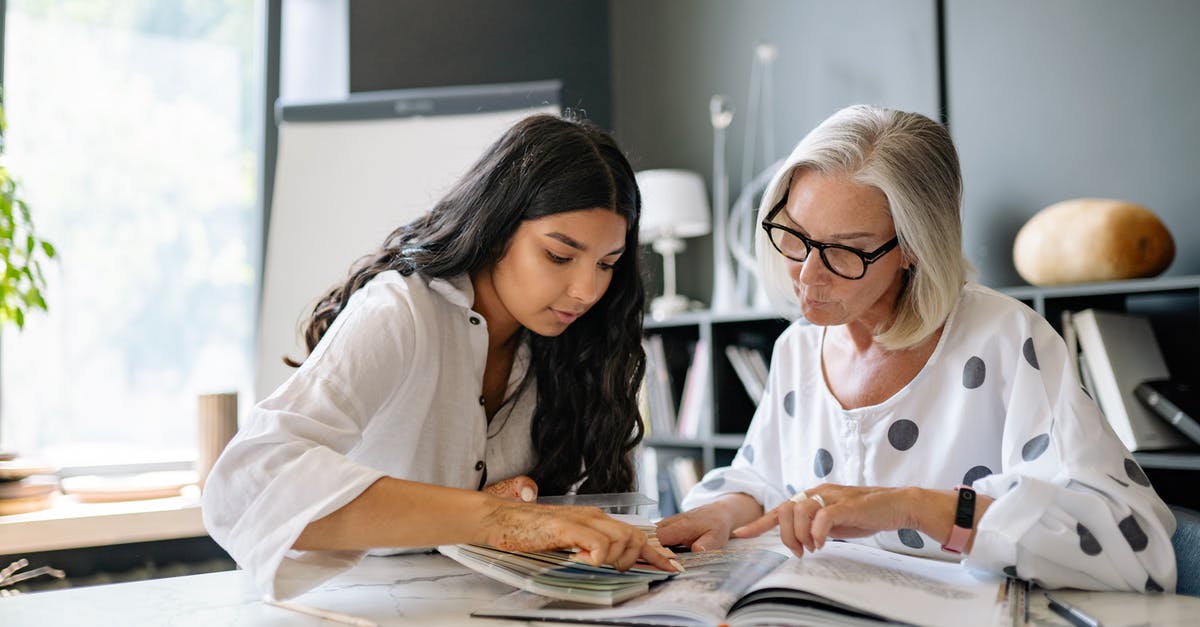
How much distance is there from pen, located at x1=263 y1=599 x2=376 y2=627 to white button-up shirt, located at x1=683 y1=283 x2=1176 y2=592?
71cm

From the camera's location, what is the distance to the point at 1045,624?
102cm

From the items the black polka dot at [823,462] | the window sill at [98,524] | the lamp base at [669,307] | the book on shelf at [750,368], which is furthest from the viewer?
the lamp base at [669,307]

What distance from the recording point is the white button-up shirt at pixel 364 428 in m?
1.12

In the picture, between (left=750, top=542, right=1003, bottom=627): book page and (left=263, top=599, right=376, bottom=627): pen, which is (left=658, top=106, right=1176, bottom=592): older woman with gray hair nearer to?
(left=750, top=542, right=1003, bottom=627): book page

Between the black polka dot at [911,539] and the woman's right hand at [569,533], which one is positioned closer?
the woman's right hand at [569,533]

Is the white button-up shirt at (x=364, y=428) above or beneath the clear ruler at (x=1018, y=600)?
above

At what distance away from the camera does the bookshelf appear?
2445 mm

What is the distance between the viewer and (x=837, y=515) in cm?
121

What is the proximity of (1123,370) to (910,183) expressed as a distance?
1.29m

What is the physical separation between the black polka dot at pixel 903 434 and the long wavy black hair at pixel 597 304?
0.46 m

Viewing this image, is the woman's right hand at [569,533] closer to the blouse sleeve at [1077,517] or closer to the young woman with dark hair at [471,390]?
the young woman with dark hair at [471,390]

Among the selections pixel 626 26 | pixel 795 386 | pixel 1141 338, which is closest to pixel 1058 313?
pixel 1141 338

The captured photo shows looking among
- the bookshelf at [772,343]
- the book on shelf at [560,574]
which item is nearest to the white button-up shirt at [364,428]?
the book on shelf at [560,574]

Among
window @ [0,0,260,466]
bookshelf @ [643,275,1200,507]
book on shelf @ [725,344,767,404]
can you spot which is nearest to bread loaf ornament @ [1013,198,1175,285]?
bookshelf @ [643,275,1200,507]
